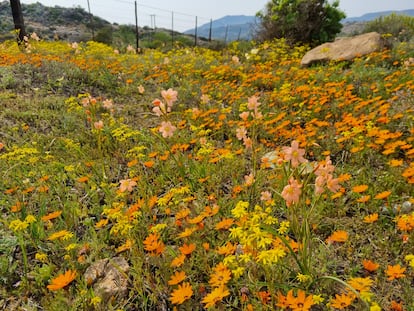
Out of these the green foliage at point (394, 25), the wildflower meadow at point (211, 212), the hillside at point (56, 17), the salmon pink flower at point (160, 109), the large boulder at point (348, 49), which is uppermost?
the hillside at point (56, 17)

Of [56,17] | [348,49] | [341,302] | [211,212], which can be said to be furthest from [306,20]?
[56,17]

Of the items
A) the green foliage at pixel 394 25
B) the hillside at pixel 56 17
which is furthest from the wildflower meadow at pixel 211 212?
the hillside at pixel 56 17

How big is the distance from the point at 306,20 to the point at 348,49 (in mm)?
4232

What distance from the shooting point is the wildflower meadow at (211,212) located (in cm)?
184

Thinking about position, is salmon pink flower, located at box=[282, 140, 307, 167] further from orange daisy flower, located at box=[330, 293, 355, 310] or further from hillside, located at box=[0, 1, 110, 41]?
hillside, located at box=[0, 1, 110, 41]

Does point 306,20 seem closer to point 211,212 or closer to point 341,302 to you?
point 211,212

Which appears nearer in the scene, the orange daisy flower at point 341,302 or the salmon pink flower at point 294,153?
the orange daisy flower at point 341,302

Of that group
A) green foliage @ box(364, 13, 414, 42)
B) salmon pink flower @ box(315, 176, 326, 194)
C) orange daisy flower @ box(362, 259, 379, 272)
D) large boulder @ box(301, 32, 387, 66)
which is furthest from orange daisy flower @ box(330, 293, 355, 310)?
green foliage @ box(364, 13, 414, 42)

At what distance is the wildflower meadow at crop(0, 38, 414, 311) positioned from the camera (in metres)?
1.84

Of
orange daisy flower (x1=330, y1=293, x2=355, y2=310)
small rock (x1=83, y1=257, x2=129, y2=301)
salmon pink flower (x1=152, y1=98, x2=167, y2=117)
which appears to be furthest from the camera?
salmon pink flower (x1=152, y1=98, x2=167, y2=117)

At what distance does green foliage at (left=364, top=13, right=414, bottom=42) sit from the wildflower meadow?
28.1 feet

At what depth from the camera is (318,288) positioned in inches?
74.0

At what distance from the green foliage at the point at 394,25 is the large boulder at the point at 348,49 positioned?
4603 millimetres

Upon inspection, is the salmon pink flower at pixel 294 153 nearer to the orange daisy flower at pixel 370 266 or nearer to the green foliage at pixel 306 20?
the orange daisy flower at pixel 370 266
